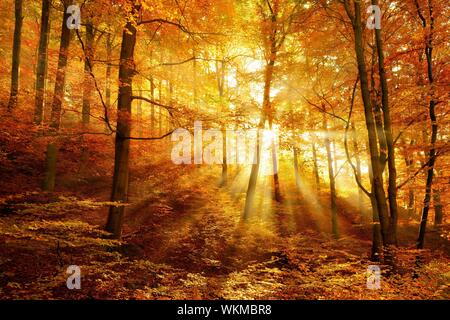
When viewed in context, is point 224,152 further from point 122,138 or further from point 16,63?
point 16,63

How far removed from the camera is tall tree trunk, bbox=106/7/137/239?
8.82 m

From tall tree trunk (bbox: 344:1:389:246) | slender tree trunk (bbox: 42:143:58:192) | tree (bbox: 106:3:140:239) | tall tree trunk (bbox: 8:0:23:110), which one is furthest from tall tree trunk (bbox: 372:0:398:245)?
tall tree trunk (bbox: 8:0:23:110)

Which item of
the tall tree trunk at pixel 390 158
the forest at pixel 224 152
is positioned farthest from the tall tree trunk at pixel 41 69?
the tall tree trunk at pixel 390 158

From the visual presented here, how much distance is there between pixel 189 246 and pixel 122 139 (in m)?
4.77

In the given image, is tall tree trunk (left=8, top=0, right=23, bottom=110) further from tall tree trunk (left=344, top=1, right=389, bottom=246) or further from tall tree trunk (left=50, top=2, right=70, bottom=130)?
tall tree trunk (left=344, top=1, right=389, bottom=246)

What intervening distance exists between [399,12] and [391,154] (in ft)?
16.9

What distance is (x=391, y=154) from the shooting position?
26.8ft

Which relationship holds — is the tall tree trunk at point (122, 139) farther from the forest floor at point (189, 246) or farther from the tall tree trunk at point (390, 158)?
the tall tree trunk at point (390, 158)

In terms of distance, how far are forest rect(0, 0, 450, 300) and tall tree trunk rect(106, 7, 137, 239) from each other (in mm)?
49

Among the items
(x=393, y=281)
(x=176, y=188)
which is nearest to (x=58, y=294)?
(x=393, y=281)

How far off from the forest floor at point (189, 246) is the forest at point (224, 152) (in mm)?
70

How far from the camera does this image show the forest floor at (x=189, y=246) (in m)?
6.16

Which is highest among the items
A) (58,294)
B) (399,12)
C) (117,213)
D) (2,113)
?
(399,12)
